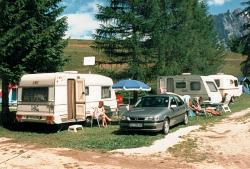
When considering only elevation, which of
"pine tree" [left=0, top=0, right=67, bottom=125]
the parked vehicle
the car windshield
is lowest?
the parked vehicle

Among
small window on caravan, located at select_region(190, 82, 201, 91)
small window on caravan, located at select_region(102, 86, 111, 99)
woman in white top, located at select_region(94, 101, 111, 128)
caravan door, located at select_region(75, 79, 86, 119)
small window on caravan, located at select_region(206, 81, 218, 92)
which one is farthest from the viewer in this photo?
small window on caravan, located at select_region(206, 81, 218, 92)

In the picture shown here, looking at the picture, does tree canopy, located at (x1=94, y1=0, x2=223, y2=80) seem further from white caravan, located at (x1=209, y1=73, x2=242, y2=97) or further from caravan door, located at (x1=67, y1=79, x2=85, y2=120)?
caravan door, located at (x1=67, y1=79, x2=85, y2=120)

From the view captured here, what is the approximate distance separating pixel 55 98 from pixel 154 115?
440cm

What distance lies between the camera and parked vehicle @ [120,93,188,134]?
56.4 ft

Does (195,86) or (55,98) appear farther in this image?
(195,86)

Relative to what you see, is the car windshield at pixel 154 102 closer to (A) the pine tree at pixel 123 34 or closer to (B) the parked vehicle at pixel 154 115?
(B) the parked vehicle at pixel 154 115

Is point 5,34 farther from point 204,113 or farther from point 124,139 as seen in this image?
point 204,113

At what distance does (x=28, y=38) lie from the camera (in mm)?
19891

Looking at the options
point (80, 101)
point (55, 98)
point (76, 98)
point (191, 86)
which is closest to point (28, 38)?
point (55, 98)

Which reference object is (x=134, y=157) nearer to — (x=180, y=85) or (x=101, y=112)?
(x=101, y=112)

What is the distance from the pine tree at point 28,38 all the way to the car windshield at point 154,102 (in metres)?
5.00

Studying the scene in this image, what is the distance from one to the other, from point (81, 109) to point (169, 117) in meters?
4.41

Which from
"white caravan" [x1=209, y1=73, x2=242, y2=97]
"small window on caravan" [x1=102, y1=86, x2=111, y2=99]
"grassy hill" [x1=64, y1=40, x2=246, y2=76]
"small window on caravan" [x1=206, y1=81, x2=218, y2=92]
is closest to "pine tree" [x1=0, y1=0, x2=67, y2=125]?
"small window on caravan" [x1=102, y1=86, x2=111, y2=99]

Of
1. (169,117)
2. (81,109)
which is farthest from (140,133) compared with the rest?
(81,109)
